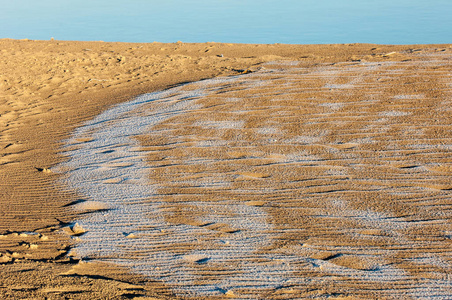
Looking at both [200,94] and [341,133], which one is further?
[200,94]

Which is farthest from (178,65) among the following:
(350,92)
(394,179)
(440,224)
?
(440,224)

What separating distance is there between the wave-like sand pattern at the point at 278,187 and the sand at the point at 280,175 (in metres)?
0.02

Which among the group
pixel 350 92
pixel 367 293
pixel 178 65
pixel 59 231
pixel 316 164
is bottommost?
pixel 367 293

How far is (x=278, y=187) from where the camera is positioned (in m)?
5.39

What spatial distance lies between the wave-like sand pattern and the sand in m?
0.02

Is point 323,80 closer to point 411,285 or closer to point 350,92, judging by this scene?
point 350,92

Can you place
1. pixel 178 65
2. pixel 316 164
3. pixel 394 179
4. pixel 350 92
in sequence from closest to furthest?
pixel 394 179 < pixel 316 164 < pixel 350 92 < pixel 178 65

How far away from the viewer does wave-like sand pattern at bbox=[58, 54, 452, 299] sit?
13.0 feet

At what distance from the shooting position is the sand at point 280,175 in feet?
12.8

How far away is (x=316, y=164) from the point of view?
5.82 meters

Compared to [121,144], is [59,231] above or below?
below

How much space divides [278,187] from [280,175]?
285mm

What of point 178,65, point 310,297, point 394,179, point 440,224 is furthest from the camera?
point 178,65

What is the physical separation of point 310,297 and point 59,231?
2.49 m
